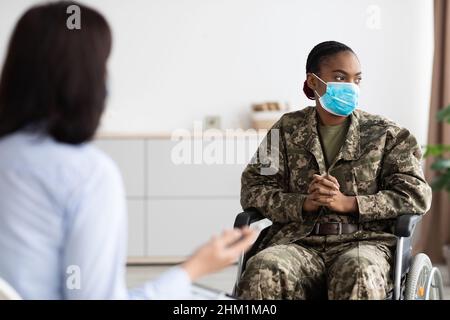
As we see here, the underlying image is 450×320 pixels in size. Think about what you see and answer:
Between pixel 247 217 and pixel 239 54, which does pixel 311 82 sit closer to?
pixel 247 217

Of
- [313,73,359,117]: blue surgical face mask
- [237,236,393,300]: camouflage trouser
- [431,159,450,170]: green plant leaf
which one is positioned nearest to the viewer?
[237,236,393,300]: camouflage trouser

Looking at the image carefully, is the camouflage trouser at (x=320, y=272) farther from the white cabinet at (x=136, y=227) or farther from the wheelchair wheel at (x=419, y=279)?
the white cabinet at (x=136, y=227)

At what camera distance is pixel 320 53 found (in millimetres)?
2400

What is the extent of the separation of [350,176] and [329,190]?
127mm

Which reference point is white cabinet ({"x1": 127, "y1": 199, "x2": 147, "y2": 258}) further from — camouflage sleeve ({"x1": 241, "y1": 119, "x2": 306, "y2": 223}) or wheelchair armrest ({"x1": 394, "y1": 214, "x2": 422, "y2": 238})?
wheelchair armrest ({"x1": 394, "y1": 214, "x2": 422, "y2": 238})

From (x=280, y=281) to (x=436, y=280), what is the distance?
81 centimetres

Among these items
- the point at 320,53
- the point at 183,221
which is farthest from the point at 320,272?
the point at 183,221

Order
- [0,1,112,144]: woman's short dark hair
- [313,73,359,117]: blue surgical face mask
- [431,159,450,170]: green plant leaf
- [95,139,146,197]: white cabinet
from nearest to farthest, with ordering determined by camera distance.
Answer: [0,1,112,144]: woman's short dark hair → [313,73,359,117]: blue surgical face mask → [431,159,450,170]: green plant leaf → [95,139,146,197]: white cabinet

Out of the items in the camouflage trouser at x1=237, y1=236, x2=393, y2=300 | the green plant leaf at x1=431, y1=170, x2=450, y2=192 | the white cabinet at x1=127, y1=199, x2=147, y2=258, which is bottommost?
the white cabinet at x1=127, y1=199, x2=147, y2=258

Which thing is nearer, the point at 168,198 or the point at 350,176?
the point at 350,176

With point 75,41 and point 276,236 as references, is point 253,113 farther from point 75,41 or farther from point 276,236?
point 75,41

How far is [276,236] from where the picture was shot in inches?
94.8

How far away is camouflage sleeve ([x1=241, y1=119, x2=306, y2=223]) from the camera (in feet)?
7.80

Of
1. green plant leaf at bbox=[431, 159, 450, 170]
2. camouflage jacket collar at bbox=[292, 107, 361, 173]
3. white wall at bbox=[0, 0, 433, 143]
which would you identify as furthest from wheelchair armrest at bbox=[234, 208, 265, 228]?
white wall at bbox=[0, 0, 433, 143]
